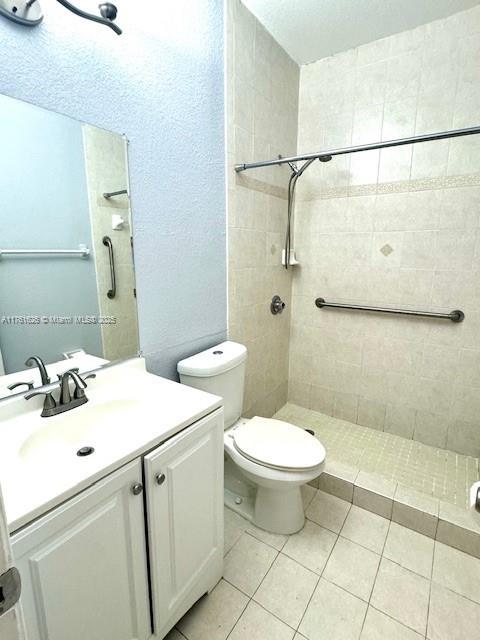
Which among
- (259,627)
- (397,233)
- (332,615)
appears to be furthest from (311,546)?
(397,233)

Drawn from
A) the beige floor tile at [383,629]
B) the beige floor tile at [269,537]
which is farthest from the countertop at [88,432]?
the beige floor tile at [383,629]

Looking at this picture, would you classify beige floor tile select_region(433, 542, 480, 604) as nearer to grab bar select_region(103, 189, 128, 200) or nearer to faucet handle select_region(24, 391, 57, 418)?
faucet handle select_region(24, 391, 57, 418)

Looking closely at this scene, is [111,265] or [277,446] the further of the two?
[277,446]

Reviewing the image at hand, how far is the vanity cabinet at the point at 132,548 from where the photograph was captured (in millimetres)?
694

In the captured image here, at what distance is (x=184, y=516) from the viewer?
104cm

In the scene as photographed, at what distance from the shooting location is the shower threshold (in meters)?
1.50

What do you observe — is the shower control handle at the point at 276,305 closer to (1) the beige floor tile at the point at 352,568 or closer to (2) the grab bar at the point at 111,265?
(2) the grab bar at the point at 111,265

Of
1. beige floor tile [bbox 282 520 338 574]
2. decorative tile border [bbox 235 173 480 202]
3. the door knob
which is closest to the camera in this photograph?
the door knob

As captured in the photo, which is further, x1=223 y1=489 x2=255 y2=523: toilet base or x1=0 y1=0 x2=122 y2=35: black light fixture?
x1=223 y1=489 x2=255 y2=523: toilet base

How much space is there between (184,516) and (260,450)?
19.0 inches

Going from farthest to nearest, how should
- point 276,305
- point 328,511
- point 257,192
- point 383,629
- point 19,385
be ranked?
point 276,305
point 257,192
point 328,511
point 383,629
point 19,385

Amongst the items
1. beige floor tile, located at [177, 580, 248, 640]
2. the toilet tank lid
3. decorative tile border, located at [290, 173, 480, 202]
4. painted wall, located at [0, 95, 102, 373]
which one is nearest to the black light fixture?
painted wall, located at [0, 95, 102, 373]

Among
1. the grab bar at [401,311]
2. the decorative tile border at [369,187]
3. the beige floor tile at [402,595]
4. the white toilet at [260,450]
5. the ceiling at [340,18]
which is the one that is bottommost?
the beige floor tile at [402,595]

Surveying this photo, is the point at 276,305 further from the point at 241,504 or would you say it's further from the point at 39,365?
the point at 39,365
